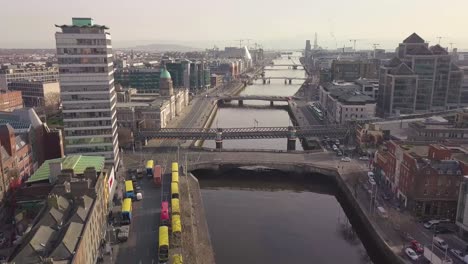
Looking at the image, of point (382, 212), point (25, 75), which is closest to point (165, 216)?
point (382, 212)

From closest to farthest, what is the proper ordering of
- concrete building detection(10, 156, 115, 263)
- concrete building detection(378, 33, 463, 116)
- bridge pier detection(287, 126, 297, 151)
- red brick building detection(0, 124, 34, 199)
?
concrete building detection(10, 156, 115, 263), red brick building detection(0, 124, 34, 199), bridge pier detection(287, 126, 297, 151), concrete building detection(378, 33, 463, 116)

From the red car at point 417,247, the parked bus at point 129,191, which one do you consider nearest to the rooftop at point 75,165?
the parked bus at point 129,191

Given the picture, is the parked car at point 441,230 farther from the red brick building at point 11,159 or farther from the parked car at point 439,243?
the red brick building at point 11,159

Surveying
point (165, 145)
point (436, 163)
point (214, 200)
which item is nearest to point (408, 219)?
point (436, 163)

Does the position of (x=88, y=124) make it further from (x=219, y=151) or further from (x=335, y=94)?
(x=335, y=94)

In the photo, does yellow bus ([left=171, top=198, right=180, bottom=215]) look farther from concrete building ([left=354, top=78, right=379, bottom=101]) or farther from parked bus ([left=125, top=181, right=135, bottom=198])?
concrete building ([left=354, top=78, right=379, bottom=101])

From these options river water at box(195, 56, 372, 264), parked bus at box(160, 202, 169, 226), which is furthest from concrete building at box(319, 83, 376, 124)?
parked bus at box(160, 202, 169, 226)
